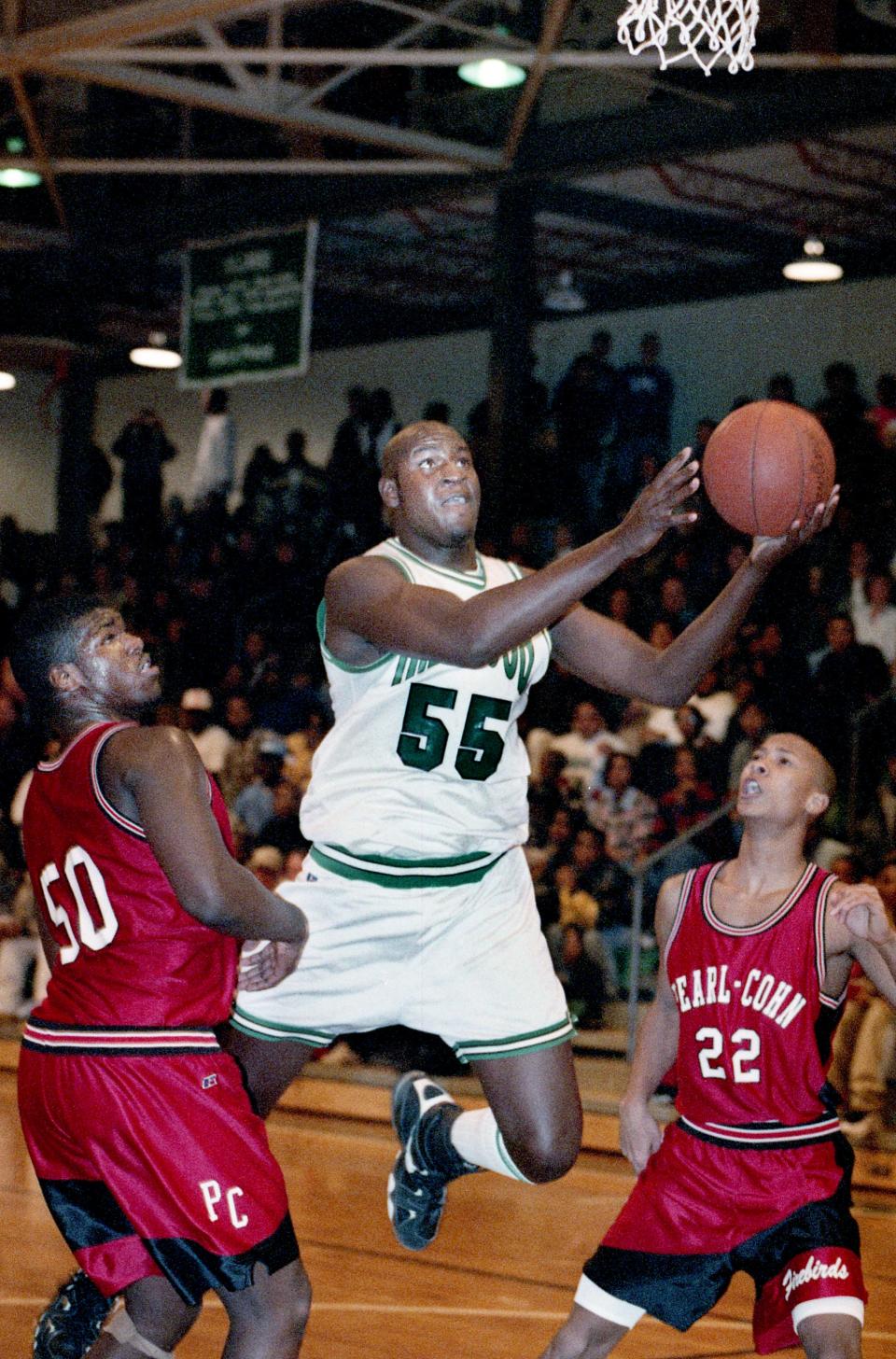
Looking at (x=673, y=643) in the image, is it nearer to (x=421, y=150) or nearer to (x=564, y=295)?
(x=421, y=150)

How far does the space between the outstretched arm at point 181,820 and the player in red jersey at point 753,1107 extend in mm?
1257

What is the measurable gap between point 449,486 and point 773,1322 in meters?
2.05

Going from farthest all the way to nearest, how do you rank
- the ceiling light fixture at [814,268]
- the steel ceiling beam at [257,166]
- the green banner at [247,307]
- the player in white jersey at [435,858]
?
the ceiling light fixture at [814,268], the green banner at [247,307], the steel ceiling beam at [257,166], the player in white jersey at [435,858]

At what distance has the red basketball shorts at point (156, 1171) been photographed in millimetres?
3287

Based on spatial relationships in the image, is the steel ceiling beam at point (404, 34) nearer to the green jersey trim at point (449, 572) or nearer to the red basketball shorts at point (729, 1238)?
the green jersey trim at point (449, 572)

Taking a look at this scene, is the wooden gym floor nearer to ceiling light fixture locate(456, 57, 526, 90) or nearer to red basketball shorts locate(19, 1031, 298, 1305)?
red basketball shorts locate(19, 1031, 298, 1305)

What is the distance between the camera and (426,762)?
14.3ft

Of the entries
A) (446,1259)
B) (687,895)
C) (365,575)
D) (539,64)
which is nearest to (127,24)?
(539,64)

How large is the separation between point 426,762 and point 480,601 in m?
0.58

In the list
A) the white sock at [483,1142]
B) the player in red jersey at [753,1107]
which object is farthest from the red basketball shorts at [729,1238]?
the white sock at [483,1142]

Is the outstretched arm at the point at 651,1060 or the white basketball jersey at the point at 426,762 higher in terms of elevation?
the white basketball jersey at the point at 426,762

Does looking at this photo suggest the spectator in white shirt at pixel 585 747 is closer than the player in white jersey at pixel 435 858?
No

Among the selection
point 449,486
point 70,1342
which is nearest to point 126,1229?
point 70,1342

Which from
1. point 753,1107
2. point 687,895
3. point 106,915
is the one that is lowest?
point 753,1107
